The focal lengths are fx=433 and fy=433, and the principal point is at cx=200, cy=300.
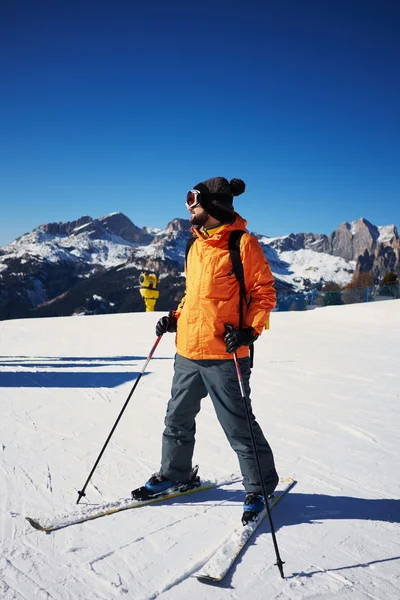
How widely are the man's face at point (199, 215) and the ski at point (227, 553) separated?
1791 millimetres

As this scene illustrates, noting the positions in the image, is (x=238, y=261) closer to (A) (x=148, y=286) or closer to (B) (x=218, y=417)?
(B) (x=218, y=417)

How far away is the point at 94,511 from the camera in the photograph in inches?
101

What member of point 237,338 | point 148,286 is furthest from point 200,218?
point 148,286

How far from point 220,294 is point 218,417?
0.77 metres

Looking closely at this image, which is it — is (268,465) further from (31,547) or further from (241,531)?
(31,547)

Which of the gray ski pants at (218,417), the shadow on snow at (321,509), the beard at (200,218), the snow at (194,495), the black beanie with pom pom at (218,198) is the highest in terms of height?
the black beanie with pom pom at (218,198)

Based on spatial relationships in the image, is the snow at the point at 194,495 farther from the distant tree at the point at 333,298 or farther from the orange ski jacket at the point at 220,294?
the distant tree at the point at 333,298

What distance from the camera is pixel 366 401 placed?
211 inches

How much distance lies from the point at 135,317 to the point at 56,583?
562 inches

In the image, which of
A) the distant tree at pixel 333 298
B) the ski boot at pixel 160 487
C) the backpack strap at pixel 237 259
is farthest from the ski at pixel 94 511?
the distant tree at pixel 333 298

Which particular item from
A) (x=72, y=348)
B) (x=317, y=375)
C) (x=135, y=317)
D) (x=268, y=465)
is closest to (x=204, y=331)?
(x=268, y=465)

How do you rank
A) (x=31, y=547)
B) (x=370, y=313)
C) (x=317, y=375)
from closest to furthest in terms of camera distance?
(x=31, y=547) → (x=317, y=375) → (x=370, y=313)

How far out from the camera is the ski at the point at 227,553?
2039 millimetres

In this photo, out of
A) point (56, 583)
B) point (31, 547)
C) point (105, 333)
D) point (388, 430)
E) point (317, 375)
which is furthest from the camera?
point (105, 333)
